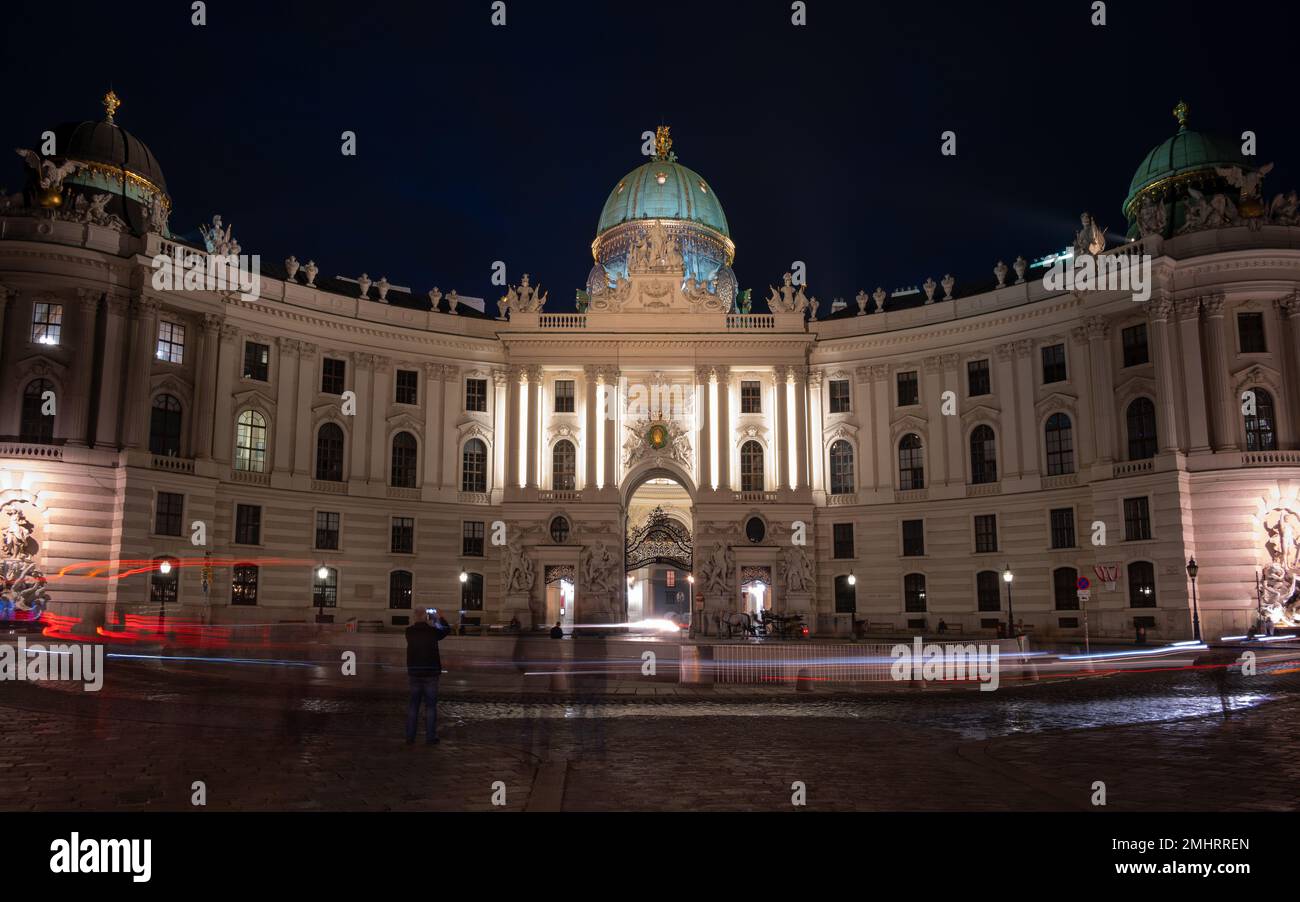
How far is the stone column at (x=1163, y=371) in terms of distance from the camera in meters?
46.9

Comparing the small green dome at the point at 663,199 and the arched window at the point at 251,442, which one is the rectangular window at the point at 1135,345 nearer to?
the small green dome at the point at 663,199

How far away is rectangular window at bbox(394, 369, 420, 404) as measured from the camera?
58.6m

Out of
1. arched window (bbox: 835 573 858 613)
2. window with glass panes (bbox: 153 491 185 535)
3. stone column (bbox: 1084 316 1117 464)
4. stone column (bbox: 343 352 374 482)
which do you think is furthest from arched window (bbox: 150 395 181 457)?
stone column (bbox: 1084 316 1117 464)

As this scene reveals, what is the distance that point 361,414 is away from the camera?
2243 inches

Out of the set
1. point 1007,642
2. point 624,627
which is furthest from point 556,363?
point 1007,642

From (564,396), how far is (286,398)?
650 inches

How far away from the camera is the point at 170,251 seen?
50.2m

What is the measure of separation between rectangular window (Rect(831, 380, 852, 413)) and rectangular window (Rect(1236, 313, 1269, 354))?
845 inches

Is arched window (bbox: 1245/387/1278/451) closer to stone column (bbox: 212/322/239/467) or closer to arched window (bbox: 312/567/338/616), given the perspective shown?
arched window (bbox: 312/567/338/616)

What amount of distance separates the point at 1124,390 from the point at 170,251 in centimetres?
5049

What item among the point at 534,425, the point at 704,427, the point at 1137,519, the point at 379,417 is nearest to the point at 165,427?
the point at 379,417

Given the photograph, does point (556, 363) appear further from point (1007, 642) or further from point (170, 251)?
point (1007, 642)

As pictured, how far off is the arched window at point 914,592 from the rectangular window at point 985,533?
373cm

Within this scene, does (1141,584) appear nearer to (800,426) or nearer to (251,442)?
(800,426)
